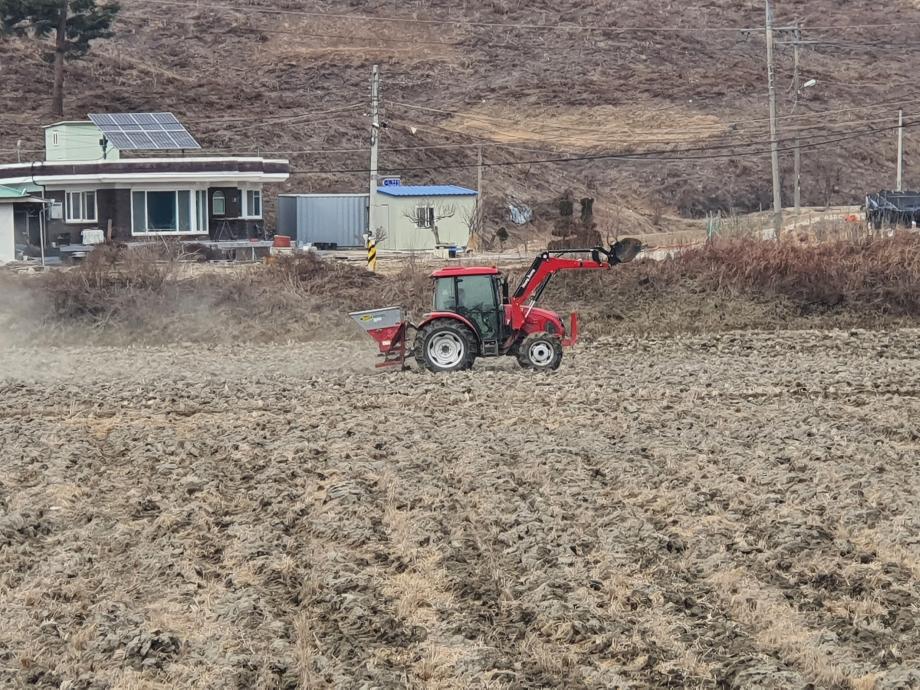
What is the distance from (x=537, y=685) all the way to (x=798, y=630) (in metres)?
1.98

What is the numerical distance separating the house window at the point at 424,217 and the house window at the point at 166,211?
7911 mm

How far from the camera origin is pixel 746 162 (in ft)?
237

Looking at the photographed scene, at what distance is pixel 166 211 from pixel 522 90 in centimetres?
3841

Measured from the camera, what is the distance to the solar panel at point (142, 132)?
45.6m

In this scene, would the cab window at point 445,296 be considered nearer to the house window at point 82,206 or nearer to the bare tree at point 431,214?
the house window at point 82,206

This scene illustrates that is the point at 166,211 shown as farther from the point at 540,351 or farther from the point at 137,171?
the point at 540,351

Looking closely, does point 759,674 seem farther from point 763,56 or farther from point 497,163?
point 763,56

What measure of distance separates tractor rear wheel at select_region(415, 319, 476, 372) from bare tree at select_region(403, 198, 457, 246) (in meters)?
27.6

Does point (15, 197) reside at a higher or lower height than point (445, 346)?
higher

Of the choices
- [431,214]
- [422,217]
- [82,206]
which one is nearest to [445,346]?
[82,206]

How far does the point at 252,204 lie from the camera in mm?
47781

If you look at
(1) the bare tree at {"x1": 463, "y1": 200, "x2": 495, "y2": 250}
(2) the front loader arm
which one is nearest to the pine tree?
(1) the bare tree at {"x1": 463, "y1": 200, "x2": 495, "y2": 250}

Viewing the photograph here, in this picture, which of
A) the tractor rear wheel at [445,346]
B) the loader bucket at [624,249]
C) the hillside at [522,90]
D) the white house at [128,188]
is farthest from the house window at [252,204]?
the loader bucket at [624,249]

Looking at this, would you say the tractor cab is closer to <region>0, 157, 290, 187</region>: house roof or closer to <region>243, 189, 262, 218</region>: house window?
<region>0, 157, 290, 187</region>: house roof
